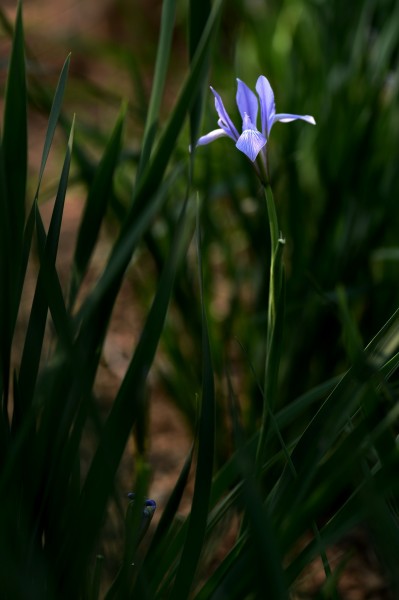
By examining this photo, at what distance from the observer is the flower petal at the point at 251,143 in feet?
2.29

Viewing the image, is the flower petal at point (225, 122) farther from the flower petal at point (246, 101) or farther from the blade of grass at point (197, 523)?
the blade of grass at point (197, 523)

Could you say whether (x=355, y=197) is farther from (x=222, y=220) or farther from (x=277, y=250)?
(x=277, y=250)

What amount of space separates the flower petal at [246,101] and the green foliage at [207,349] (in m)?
0.04

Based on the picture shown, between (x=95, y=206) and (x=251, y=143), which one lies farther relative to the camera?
(x=95, y=206)

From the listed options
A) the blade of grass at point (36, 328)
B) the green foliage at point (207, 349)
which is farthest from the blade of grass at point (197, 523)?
the blade of grass at point (36, 328)

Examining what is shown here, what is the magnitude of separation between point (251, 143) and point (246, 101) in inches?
3.9

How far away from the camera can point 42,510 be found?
2.48ft

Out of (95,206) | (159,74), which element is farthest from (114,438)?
(159,74)

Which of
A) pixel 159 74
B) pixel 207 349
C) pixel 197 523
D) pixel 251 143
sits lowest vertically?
pixel 197 523

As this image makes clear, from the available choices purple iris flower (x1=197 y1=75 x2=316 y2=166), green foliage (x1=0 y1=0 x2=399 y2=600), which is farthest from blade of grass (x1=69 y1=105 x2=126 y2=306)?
purple iris flower (x1=197 y1=75 x2=316 y2=166)

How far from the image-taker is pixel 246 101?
2.58ft

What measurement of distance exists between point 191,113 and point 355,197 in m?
0.55

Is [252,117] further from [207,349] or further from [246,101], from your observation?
[207,349]

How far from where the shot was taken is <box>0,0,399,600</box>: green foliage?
2.08 ft
